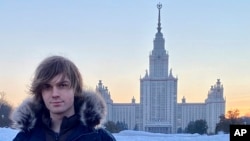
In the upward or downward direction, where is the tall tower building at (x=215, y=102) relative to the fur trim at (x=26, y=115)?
upward

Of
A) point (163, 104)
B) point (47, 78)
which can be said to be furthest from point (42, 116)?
point (163, 104)

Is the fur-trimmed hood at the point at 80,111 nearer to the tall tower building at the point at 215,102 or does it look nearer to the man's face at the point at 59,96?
the man's face at the point at 59,96

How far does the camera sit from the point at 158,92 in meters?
105

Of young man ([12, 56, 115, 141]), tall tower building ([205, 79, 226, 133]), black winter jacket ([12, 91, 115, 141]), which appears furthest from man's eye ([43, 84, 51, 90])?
tall tower building ([205, 79, 226, 133])

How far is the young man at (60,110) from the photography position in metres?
2.37

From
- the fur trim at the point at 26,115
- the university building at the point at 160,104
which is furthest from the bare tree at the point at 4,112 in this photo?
the university building at the point at 160,104

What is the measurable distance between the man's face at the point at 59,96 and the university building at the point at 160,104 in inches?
3857

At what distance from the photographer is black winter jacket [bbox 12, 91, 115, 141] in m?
2.38

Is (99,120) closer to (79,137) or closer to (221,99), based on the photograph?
(79,137)

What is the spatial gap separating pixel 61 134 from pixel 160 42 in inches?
4153

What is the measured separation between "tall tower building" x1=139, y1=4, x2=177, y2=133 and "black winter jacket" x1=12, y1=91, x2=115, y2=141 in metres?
97.0

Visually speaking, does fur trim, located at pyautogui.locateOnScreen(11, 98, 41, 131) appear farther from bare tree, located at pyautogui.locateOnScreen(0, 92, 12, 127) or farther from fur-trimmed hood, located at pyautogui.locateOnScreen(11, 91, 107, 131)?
bare tree, located at pyautogui.locateOnScreen(0, 92, 12, 127)

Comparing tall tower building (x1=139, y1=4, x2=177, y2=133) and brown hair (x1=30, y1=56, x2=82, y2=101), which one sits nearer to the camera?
brown hair (x1=30, y1=56, x2=82, y2=101)

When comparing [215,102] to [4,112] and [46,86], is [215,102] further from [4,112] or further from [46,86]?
[46,86]
